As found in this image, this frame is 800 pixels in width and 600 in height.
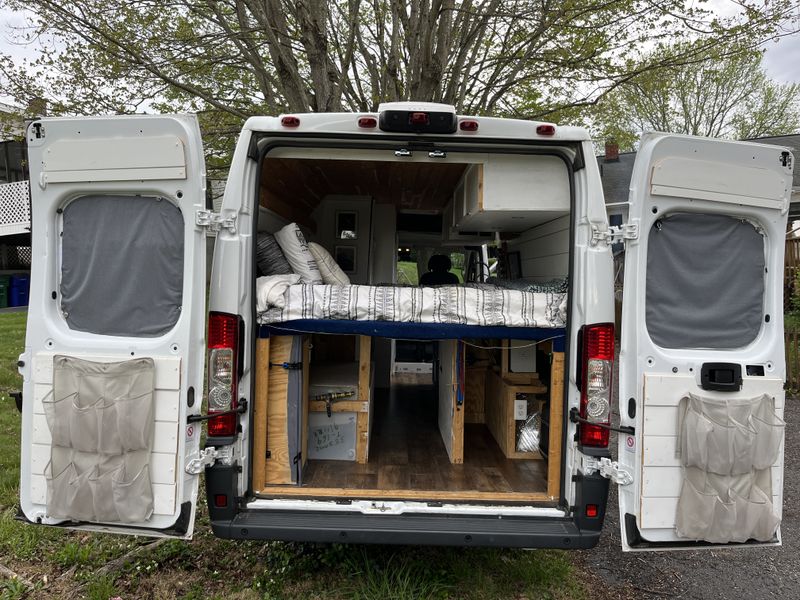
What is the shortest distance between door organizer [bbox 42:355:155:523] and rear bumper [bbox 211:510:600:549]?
42 cm

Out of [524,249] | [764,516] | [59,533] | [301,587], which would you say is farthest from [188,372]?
[524,249]

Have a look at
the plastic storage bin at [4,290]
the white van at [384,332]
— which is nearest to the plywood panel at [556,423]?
the white van at [384,332]

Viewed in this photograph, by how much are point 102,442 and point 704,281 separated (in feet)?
8.63

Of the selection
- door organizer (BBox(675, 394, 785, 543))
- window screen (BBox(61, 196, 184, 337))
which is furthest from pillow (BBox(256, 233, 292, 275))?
door organizer (BBox(675, 394, 785, 543))

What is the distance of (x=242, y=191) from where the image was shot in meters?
2.38

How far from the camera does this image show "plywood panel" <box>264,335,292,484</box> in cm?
271

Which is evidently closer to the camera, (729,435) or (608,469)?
(729,435)

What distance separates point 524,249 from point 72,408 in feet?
11.3

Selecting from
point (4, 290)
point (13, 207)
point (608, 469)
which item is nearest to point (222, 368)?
point (608, 469)

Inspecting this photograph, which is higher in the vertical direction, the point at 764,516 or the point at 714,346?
the point at 714,346

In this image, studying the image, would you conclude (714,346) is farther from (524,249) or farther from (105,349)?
(105,349)

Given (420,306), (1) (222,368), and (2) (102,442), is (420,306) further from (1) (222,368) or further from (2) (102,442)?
(2) (102,442)

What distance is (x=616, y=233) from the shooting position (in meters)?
2.30

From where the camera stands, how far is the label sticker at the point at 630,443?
221cm
